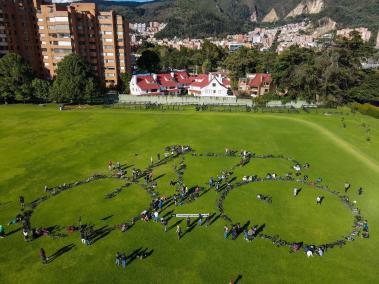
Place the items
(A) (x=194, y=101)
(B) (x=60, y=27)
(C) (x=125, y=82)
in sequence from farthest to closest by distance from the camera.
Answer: (C) (x=125, y=82) < (B) (x=60, y=27) < (A) (x=194, y=101)

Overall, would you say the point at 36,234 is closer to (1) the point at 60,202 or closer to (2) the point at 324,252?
(1) the point at 60,202

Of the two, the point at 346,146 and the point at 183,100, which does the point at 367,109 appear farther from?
the point at 183,100

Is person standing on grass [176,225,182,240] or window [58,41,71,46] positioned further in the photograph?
A: window [58,41,71,46]

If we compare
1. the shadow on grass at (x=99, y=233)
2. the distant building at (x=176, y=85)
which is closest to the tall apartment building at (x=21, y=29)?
the distant building at (x=176, y=85)

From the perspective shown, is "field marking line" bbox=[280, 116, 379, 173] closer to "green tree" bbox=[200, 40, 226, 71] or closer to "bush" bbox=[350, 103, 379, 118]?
"bush" bbox=[350, 103, 379, 118]

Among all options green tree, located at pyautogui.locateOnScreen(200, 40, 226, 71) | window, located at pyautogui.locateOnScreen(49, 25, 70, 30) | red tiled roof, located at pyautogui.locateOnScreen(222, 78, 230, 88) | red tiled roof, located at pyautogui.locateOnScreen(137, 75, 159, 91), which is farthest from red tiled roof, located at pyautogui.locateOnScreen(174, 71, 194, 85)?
green tree, located at pyautogui.locateOnScreen(200, 40, 226, 71)

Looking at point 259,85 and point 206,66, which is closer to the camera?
point 259,85

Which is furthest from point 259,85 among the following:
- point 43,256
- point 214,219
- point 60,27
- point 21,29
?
point 43,256
